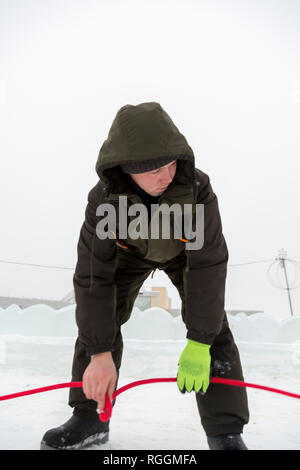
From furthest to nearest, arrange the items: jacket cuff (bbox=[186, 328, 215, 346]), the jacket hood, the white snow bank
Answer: the white snow bank, jacket cuff (bbox=[186, 328, 215, 346]), the jacket hood

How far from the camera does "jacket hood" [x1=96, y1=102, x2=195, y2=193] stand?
88cm

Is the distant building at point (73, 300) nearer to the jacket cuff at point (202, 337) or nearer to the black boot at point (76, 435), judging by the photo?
the black boot at point (76, 435)

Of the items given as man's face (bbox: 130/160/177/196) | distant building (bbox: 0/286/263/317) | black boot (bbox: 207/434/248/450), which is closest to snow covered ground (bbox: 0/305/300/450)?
black boot (bbox: 207/434/248/450)

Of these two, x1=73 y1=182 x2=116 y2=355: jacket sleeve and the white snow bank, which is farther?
the white snow bank

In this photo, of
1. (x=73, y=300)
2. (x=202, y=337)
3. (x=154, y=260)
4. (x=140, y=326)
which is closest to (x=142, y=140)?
(x=154, y=260)

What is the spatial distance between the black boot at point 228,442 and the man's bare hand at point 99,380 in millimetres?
383

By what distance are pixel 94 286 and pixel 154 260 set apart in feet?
0.83

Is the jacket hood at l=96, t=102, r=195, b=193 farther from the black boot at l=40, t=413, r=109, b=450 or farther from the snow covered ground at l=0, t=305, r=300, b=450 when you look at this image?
the snow covered ground at l=0, t=305, r=300, b=450

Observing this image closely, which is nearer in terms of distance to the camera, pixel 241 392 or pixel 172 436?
pixel 241 392

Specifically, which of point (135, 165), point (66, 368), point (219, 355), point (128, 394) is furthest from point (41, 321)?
point (135, 165)

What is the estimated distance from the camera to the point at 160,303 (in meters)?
9.93

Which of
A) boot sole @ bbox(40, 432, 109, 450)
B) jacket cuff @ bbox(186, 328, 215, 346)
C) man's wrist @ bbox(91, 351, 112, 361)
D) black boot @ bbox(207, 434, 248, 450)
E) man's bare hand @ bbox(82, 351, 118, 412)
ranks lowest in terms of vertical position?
boot sole @ bbox(40, 432, 109, 450)

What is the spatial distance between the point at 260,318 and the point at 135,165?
2.98 metres
